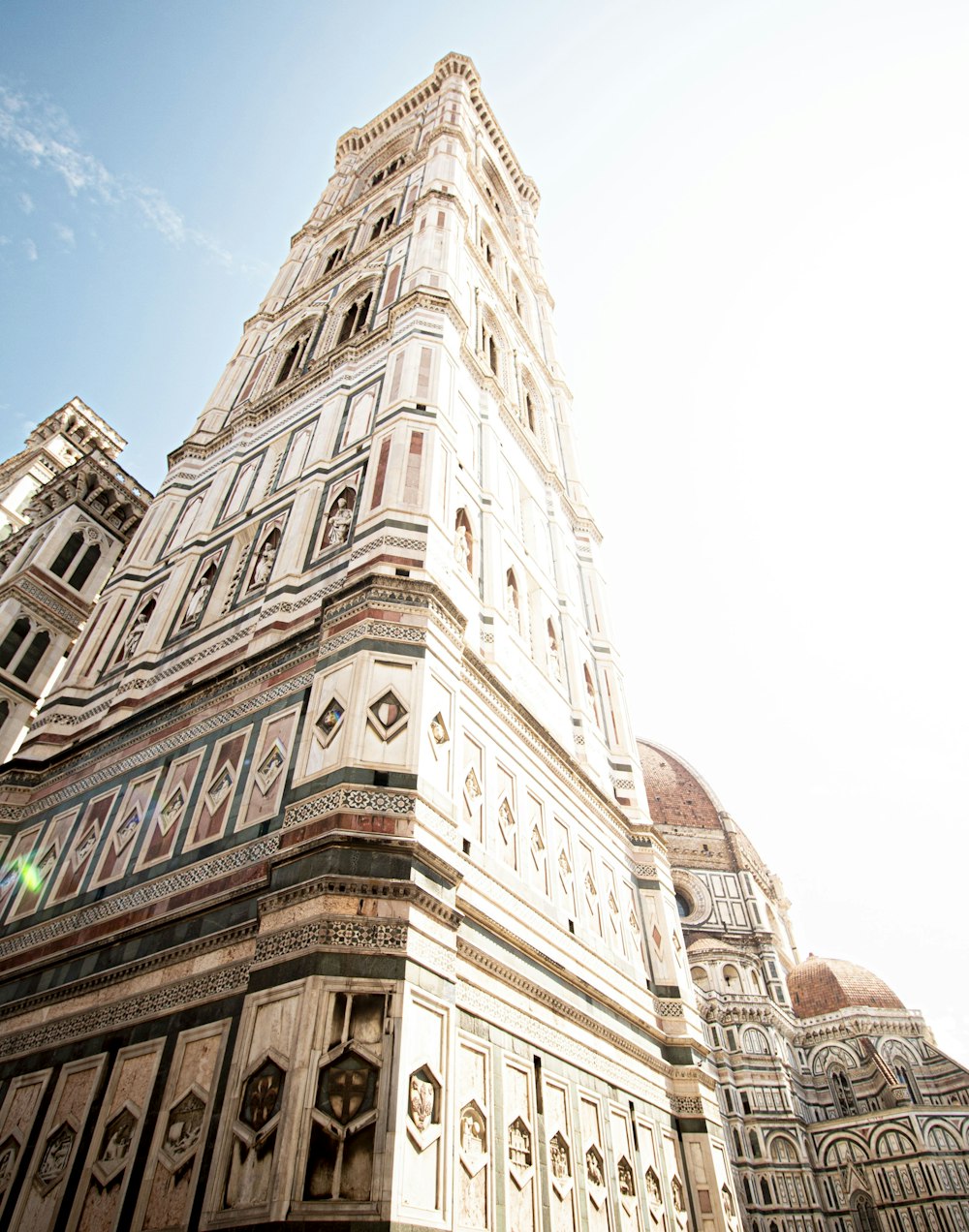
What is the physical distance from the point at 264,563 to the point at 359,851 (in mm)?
5663

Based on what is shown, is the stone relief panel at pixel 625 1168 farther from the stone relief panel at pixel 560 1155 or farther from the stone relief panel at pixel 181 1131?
the stone relief panel at pixel 181 1131

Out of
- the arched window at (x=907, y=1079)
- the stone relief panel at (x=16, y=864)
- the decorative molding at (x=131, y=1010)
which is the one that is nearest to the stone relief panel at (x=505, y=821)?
the decorative molding at (x=131, y=1010)

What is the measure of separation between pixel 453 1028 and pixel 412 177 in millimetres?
20571

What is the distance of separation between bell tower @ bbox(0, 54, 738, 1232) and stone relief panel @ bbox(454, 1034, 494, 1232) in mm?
23

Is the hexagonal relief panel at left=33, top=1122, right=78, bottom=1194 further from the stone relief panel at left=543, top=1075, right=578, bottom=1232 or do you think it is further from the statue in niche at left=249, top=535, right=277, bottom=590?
the statue in niche at left=249, top=535, right=277, bottom=590

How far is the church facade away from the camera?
4.93 m

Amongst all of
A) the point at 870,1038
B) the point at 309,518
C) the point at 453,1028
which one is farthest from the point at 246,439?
the point at 870,1038

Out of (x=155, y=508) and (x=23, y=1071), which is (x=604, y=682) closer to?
(x=155, y=508)

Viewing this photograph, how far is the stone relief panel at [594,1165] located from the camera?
20.6 feet

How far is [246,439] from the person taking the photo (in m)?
14.2

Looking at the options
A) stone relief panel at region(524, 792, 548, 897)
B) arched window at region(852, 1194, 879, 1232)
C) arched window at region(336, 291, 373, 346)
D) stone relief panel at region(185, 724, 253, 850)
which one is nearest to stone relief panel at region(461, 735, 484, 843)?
stone relief panel at region(524, 792, 548, 897)

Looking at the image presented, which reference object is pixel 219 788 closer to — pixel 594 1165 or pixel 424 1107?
pixel 424 1107

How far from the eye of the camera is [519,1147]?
5.80 metres

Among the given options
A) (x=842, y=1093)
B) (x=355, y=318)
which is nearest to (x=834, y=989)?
(x=842, y=1093)
